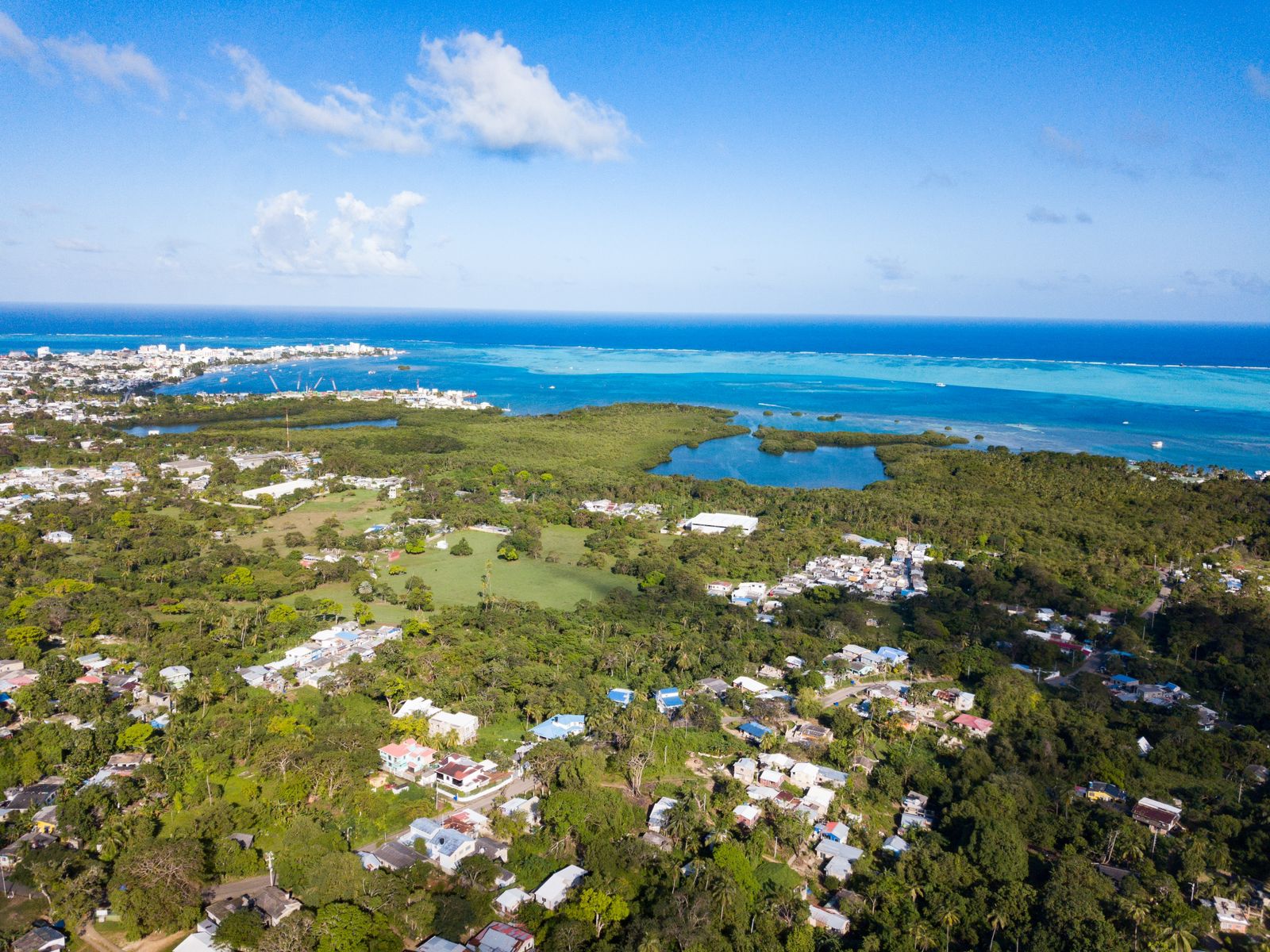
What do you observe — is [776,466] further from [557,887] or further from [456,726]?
[557,887]

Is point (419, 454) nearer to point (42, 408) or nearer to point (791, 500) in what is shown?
point (791, 500)

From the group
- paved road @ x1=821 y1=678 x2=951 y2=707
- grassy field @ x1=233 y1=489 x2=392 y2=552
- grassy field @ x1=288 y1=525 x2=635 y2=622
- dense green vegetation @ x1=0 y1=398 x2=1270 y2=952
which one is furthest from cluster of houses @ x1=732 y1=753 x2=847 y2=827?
grassy field @ x1=233 y1=489 x2=392 y2=552

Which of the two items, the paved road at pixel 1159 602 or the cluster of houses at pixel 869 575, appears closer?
the paved road at pixel 1159 602

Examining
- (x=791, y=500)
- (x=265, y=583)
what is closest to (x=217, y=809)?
(x=265, y=583)

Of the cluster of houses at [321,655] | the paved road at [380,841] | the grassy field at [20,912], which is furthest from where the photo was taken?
the cluster of houses at [321,655]

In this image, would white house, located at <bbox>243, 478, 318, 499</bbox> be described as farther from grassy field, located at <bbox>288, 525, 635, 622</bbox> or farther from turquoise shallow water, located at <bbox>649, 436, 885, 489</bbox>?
turquoise shallow water, located at <bbox>649, 436, 885, 489</bbox>

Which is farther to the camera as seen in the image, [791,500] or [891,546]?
[791,500]

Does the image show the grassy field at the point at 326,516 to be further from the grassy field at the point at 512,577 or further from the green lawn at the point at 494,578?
the grassy field at the point at 512,577

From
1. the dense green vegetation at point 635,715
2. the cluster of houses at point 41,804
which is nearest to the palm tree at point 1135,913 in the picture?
the dense green vegetation at point 635,715
